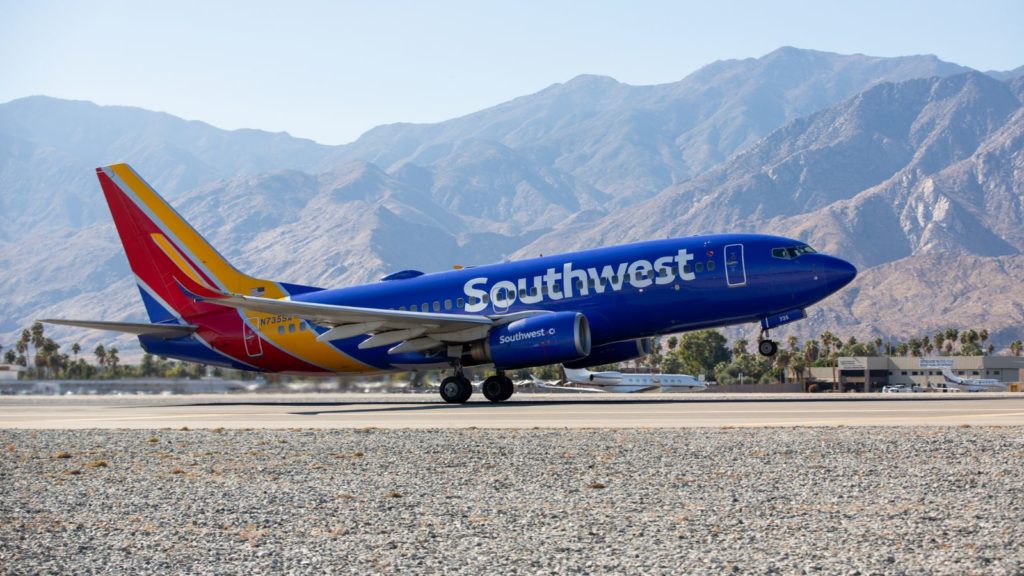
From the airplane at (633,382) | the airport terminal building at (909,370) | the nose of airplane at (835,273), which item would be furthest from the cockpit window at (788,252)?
the airport terminal building at (909,370)

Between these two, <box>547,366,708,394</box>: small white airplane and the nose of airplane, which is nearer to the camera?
the nose of airplane

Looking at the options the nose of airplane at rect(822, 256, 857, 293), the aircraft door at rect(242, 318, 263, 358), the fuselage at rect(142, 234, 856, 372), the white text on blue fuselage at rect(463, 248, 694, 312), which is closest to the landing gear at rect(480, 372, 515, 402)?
the fuselage at rect(142, 234, 856, 372)

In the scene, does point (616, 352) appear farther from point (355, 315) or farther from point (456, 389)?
point (355, 315)

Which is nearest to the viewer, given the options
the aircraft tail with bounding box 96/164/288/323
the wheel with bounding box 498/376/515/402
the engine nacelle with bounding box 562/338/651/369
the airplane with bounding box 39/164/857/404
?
the airplane with bounding box 39/164/857/404

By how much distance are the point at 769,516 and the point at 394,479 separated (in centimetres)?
580

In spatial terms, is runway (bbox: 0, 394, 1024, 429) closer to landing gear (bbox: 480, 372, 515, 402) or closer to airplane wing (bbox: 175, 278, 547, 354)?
landing gear (bbox: 480, 372, 515, 402)

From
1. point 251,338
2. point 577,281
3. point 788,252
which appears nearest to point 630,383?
point 251,338

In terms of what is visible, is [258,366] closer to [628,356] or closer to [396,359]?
[396,359]

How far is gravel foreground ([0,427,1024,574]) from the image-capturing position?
10.9 metres

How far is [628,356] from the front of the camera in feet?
120

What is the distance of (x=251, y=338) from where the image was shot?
3906cm

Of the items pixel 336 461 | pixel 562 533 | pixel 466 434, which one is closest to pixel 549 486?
pixel 562 533

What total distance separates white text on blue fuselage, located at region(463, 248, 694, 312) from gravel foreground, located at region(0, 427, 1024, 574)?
12.1m

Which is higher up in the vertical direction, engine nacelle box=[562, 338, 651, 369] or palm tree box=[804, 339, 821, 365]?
palm tree box=[804, 339, 821, 365]
